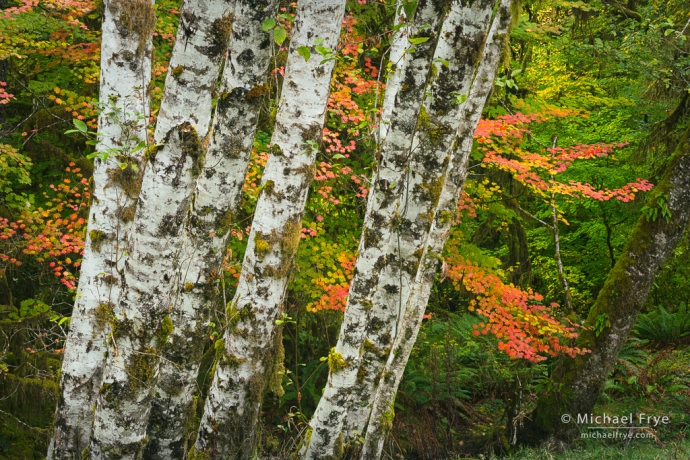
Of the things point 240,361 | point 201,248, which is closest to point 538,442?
point 240,361

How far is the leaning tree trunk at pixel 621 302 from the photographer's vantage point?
684 centimetres

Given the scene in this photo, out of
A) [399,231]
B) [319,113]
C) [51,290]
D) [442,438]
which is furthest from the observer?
[51,290]

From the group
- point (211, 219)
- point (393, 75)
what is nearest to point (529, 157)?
point (393, 75)

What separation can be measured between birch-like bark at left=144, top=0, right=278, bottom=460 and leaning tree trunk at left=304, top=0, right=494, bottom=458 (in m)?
1.02

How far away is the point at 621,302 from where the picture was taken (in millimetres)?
7047

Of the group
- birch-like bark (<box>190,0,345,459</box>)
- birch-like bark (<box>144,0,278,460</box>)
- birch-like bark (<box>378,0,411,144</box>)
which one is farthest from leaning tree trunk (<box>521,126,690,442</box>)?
birch-like bark (<box>144,0,278,460</box>)

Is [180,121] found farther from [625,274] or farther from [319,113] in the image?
[625,274]

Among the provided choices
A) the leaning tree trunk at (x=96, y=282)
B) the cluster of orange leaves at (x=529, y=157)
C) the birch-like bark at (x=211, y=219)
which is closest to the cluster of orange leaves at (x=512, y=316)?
the cluster of orange leaves at (x=529, y=157)

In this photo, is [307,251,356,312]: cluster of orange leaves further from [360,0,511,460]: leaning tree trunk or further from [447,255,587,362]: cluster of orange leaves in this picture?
[447,255,587,362]: cluster of orange leaves

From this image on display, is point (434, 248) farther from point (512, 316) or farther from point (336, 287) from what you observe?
point (512, 316)

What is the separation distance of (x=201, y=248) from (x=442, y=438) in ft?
17.8

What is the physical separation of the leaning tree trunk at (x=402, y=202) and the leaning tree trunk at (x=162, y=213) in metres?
1.45

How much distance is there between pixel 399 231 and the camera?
4043mm

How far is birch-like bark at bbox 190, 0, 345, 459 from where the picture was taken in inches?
142
